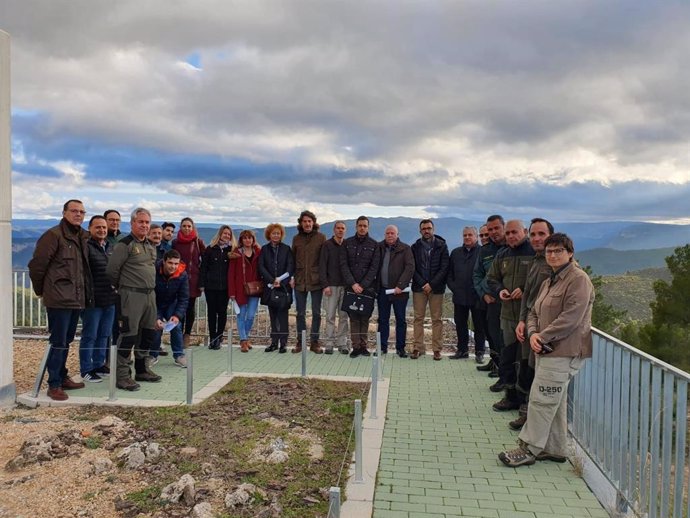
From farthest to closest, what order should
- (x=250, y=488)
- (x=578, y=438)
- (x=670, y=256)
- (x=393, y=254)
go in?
(x=670, y=256), (x=393, y=254), (x=578, y=438), (x=250, y=488)

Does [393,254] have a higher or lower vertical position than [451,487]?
higher

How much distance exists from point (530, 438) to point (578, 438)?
31.9 inches

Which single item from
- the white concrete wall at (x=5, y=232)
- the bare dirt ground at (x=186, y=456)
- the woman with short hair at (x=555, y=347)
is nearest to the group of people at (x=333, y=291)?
the woman with short hair at (x=555, y=347)

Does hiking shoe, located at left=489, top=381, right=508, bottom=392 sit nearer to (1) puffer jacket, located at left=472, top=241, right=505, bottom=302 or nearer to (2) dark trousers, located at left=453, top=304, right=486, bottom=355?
(1) puffer jacket, located at left=472, top=241, right=505, bottom=302

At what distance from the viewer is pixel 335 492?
348cm

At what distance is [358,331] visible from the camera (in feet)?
31.6

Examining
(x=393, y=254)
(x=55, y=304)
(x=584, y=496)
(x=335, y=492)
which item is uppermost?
(x=393, y=254)

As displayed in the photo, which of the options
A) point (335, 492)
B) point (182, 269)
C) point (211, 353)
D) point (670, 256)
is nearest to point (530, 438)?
point (335, 492)

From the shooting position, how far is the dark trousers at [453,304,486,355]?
9039mm

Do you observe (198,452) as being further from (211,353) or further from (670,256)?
(670,256)

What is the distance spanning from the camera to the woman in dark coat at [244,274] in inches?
374

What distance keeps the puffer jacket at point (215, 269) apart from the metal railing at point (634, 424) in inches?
237

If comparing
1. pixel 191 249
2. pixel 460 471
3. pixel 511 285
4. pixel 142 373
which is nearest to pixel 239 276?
pixel 191 249

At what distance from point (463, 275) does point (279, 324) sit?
331cm
